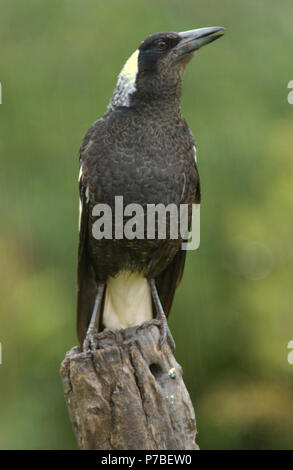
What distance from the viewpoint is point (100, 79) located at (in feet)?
13.9

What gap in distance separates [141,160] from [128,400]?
1.05 m

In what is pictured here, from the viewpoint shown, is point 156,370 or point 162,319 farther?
point 162,319

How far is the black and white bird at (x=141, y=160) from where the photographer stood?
2857mm

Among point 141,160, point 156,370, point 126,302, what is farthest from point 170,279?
point 156,370

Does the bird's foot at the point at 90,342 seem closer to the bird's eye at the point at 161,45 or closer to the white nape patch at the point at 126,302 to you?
the white nape patch at the point at 126,302

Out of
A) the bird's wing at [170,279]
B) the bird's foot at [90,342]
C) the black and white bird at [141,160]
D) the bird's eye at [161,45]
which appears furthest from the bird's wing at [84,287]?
the bird's eye at [161,45]

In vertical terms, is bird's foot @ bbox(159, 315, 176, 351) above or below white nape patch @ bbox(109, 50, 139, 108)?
below

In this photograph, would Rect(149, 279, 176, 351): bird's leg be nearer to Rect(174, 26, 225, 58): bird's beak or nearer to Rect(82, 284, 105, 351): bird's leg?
Rect(82, 284, 105, 351): bird's leg

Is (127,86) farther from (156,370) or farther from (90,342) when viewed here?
(156,370)

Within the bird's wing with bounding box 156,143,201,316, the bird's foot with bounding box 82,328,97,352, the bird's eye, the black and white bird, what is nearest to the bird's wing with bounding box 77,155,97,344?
the black and white bird

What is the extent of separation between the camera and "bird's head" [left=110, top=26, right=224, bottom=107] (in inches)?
117

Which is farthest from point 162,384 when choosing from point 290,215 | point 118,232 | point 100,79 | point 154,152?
point 100,79

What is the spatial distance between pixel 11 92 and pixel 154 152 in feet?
6.09

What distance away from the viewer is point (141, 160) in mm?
2855
